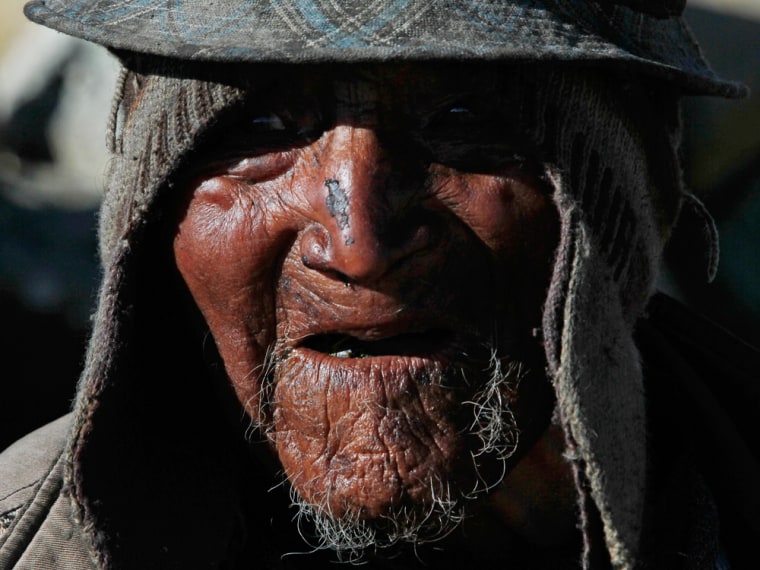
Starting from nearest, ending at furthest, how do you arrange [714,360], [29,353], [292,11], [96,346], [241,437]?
[292,11], [96,346], [241,437], [714,360], [29,353]

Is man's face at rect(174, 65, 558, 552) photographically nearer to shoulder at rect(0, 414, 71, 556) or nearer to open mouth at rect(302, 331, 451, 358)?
open mouth at rect(302, 331, 451, 358)

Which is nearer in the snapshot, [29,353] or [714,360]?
[714,360]

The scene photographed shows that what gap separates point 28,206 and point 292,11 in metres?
2.16

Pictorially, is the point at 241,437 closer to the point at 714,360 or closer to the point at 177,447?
the point at 177,447

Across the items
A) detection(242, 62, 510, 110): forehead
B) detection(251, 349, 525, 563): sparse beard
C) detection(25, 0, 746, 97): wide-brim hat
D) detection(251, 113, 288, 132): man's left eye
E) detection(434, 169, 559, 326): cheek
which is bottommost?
detection(251, 349, 525, 563): sparse beard

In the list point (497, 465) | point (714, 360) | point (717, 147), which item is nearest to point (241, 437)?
point (497, 465)

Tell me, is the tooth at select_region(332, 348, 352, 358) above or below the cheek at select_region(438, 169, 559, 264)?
below

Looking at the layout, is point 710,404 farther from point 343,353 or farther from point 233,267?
point 233,267

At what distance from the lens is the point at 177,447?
2275 millimetres

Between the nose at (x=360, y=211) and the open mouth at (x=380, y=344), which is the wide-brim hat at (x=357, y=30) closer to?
the nose at (x=360, y=211)

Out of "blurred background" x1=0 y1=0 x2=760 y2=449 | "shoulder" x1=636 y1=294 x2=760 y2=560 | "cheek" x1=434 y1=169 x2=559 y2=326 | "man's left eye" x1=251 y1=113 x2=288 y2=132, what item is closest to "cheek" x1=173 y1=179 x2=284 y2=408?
"man's left eye" x1=251 y1=113 x2=288 y2=132

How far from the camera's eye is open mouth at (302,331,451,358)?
1949 mm

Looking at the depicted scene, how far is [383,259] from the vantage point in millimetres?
1850

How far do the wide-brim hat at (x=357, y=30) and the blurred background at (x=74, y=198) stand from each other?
183 cm
